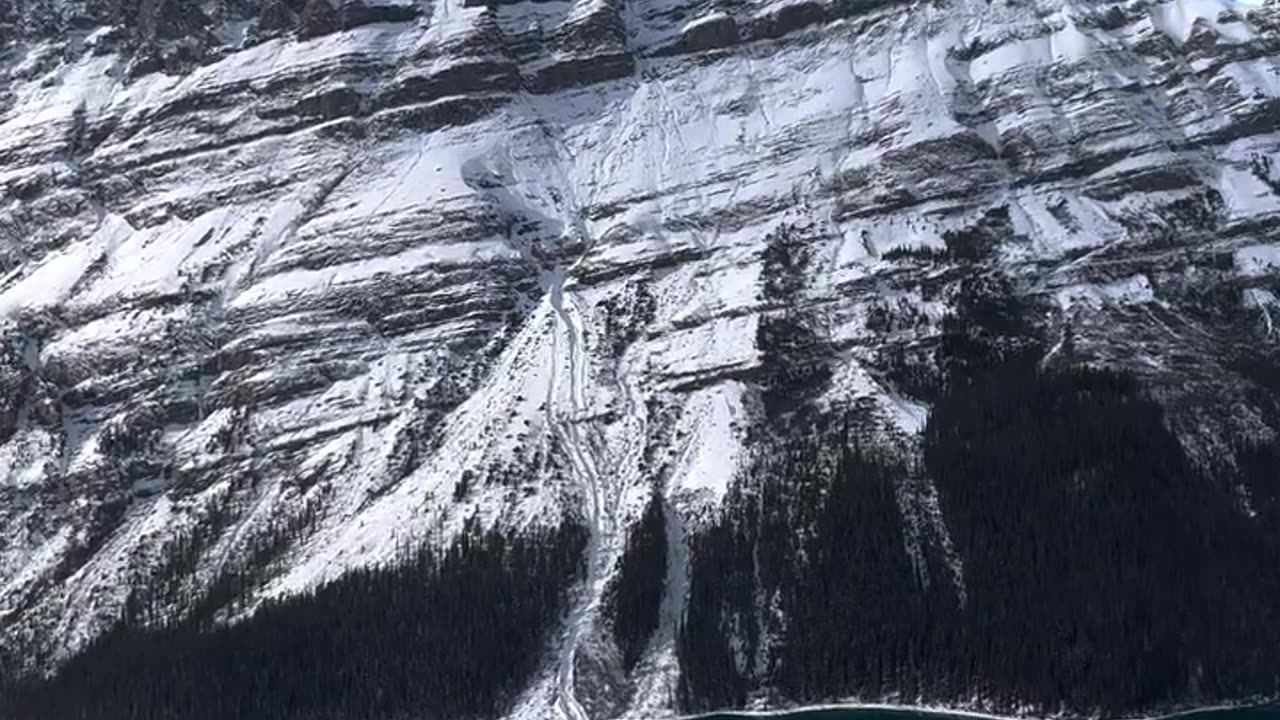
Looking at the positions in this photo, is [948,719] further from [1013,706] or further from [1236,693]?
[1236,693]

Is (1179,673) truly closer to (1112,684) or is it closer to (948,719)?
(1112,684)

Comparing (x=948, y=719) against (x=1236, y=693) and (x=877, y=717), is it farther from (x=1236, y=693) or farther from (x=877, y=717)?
(x=1236, y=693)

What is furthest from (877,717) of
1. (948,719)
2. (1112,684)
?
(1112,684)

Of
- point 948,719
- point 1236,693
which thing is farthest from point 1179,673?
point 948,719

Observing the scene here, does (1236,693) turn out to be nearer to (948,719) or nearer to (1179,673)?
(1179,673)

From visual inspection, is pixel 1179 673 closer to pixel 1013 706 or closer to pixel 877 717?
pixel 1013 706
